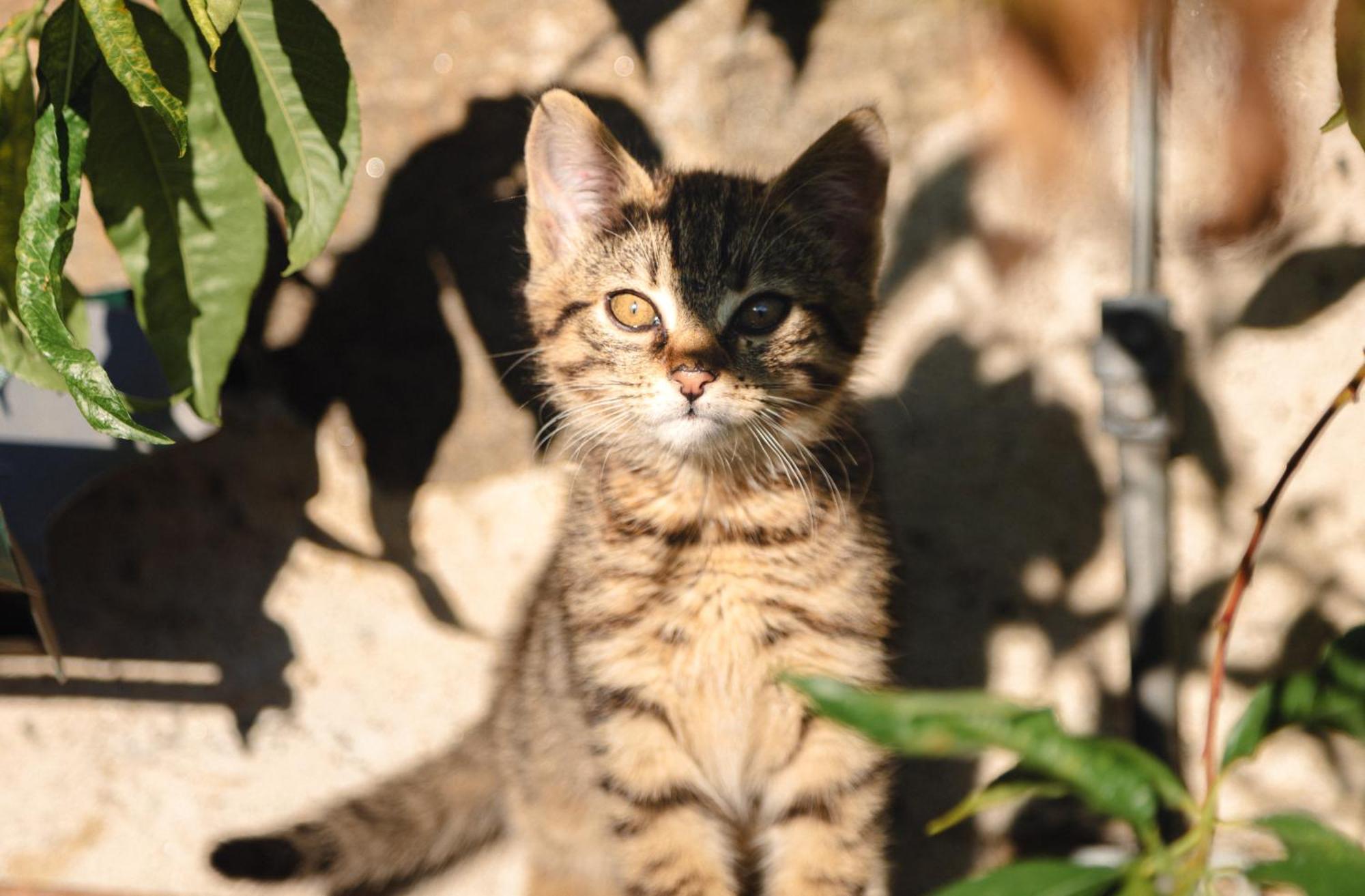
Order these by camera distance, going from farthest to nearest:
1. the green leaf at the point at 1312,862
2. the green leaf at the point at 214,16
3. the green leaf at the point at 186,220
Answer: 1. the green leaf at the point at 186,220
2. the green leaf at the point at 214,16
3. the green leaf at the point at 1312,862

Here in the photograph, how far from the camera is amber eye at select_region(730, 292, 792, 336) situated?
54.7 inches

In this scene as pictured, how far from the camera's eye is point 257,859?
4.97 feet

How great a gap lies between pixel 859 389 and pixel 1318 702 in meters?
0.88

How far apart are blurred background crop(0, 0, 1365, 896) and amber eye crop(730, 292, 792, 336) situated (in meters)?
0.22

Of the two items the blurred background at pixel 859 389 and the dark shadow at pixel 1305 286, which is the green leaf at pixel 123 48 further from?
the dark shadow at pixel 1305 286

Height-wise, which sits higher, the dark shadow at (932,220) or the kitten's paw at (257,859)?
the dark shadow at (932,220)

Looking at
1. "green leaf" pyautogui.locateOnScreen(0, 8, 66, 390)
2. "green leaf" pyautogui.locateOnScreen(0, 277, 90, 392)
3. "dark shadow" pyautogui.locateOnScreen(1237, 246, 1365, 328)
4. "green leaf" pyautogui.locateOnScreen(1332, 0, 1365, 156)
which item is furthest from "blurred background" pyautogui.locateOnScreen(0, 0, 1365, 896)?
"green leaf" pyautogui.locateOnScreen(1332, 0, 1365, 156)

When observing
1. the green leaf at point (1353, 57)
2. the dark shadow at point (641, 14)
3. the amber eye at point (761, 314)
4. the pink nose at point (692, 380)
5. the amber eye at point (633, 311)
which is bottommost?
the pink nose at point (692, 380)

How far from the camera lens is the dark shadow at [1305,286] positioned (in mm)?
1503

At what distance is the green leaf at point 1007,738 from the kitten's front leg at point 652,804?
814mm

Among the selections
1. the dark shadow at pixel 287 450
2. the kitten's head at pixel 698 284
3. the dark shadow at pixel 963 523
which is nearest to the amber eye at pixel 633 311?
the kitten's head at pixel 698 284

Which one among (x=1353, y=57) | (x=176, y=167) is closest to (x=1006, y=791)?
(x=1353, y=57)

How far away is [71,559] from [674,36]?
134 centimetres

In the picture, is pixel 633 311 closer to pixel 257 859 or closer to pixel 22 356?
pixel 22 356
